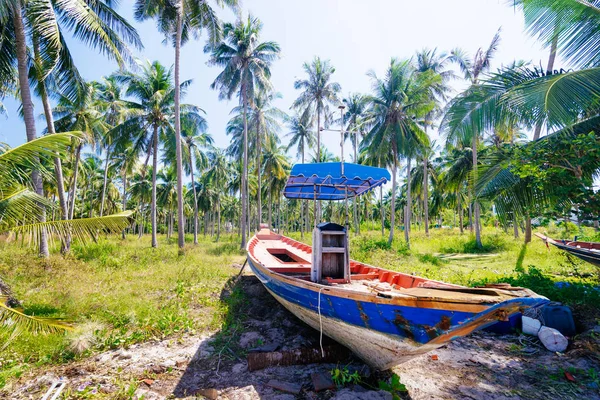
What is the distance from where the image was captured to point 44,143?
4738 mm

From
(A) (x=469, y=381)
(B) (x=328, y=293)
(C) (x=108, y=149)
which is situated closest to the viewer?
(B) (x=328, y=293)

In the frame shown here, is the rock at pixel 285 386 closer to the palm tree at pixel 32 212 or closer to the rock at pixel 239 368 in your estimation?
the rock at pixel 239 368

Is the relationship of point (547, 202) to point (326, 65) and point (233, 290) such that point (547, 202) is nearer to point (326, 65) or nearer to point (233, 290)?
point (233, 290)

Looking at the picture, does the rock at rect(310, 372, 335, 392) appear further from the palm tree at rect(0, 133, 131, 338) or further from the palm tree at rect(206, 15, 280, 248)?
the palm tree at rect(206, 15, 280, 248)

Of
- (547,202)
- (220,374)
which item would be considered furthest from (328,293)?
(547,202)

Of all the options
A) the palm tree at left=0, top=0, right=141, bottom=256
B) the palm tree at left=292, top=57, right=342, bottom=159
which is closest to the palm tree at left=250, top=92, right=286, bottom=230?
the palm tree at left=292, top=57, right=342, bottom=159

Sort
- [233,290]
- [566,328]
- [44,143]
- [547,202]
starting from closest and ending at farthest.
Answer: [44,143] < [566,328] < [547,202] < [233,290]

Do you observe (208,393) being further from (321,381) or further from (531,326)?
(531,326)

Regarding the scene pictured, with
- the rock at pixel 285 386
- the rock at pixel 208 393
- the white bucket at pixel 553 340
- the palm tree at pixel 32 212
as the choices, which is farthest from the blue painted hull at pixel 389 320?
the palm tree at pixel 32 212

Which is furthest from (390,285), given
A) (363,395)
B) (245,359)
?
(245,359)

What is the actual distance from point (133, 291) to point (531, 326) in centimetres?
874

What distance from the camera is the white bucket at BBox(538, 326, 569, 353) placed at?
15.3 ft

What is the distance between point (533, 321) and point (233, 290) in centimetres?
671

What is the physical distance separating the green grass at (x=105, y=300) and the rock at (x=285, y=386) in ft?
7.27
